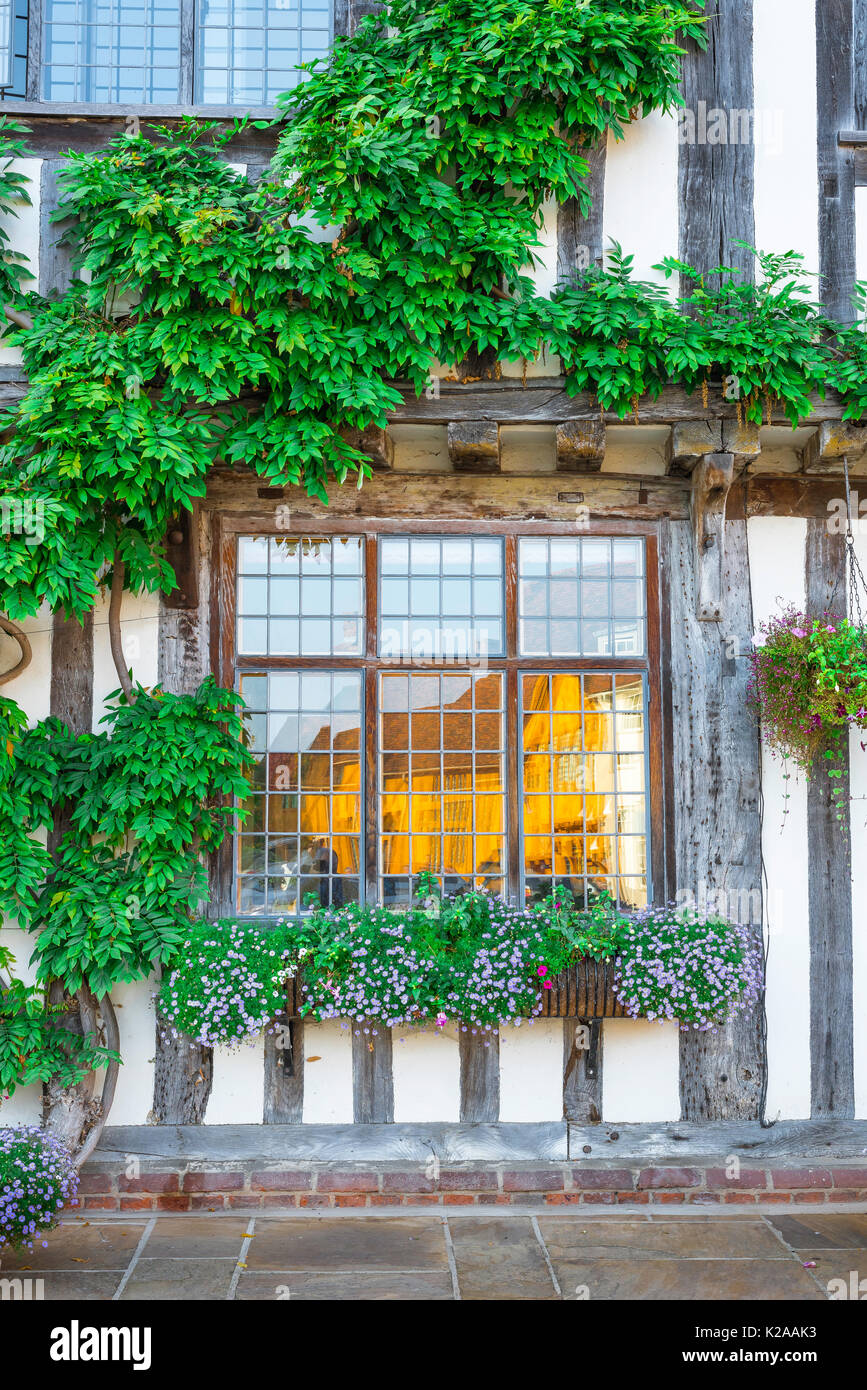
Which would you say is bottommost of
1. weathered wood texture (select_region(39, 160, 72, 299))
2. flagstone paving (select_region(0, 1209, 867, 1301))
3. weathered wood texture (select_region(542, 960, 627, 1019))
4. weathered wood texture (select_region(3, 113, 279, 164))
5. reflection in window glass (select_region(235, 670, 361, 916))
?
flagstone paving (select_region(0, 1209, 867, 1301))

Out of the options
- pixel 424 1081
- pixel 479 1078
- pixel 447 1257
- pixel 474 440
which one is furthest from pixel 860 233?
pixel 447 1257

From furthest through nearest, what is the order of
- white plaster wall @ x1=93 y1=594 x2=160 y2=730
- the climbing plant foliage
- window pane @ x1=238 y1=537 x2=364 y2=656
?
window pane @ x1=238 y1=537 x2=364 y2=656
white plaster wall @ x1=93 y1=594 x2=160 y2=730
the climbing plant foliage

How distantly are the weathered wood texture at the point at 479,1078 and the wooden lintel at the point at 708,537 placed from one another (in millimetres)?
2243

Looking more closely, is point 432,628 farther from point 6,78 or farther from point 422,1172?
point 6,78

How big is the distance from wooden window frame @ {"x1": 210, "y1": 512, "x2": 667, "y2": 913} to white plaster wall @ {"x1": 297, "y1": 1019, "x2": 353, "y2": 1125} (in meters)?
0.64

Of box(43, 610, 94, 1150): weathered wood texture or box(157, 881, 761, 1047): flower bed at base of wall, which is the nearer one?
box(157, 881, 761, 1047): flower bed at base of wall

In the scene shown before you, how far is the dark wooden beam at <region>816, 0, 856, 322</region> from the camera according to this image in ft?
15.1

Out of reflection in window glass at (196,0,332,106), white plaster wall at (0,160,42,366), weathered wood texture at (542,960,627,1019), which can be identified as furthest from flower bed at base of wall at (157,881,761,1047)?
reflection in window glass at (196,0,332,106)

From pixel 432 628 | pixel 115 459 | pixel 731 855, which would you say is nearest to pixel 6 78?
pixel 115 459

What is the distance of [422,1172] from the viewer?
179 inches

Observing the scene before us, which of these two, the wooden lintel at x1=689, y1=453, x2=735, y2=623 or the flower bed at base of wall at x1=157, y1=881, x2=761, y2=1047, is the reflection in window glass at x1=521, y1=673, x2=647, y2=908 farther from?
the wooden lintel at x1=689, y1=453, x2=735, y2=623

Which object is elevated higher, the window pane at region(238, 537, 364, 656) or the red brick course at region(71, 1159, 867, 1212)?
the window pane at region(238, 537, 364, 656)

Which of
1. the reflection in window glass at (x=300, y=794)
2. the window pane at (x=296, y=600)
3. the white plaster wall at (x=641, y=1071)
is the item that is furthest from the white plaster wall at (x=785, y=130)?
Answer: the white plaster wall at (x=641, y=1071)
